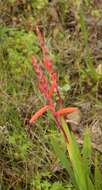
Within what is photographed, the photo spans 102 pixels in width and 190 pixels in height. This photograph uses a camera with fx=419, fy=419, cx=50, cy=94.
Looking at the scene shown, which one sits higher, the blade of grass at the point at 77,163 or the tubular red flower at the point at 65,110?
the tubular red flower at the point at 65,110

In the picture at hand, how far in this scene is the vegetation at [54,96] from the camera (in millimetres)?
2195

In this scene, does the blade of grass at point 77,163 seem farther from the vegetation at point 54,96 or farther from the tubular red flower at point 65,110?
the tubular red flower at point 65,110

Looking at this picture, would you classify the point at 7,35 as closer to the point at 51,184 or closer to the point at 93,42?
the point at 93,42

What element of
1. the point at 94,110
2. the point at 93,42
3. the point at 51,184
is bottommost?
the point at 51,184

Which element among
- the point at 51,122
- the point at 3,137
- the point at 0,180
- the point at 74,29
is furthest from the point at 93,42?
the point at 0,180

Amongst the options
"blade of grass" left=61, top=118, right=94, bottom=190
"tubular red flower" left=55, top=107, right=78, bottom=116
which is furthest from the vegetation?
"tubular red flower" left=55, top=107, right=78, bottom=116

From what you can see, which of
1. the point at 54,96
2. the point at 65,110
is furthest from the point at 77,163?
the point at 54,96

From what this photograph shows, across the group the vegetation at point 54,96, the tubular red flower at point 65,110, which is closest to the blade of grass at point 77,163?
the vegetation at point 54,96

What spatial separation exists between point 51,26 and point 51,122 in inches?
41.2

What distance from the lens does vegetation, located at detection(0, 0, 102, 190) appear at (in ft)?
7.20

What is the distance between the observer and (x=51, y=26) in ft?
10.7

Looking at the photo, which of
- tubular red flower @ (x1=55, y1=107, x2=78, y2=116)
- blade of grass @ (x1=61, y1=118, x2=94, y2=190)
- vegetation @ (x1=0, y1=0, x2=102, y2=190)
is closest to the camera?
tubular red flower @ (x1=55, y1=107, x2=78, y2=116)

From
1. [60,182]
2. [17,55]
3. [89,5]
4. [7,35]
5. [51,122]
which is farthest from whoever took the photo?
[89,5]

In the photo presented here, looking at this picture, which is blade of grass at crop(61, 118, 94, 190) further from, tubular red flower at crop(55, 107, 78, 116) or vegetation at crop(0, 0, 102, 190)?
tubular red flower at crop(55, 107, 78, 116)
